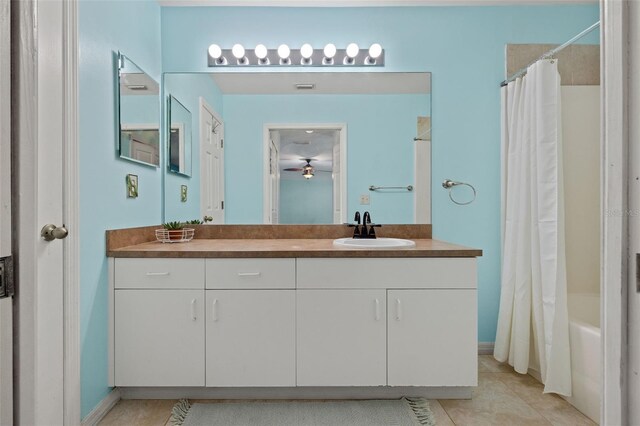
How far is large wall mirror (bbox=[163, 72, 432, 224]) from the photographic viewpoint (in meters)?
2.48

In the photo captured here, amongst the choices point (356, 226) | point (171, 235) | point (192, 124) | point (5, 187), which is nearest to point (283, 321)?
point (356, 226)

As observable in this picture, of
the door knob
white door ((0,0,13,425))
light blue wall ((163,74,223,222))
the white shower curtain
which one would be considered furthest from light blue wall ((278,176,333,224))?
white door ((0,0,13,425))

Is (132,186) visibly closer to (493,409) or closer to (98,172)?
(98,172)

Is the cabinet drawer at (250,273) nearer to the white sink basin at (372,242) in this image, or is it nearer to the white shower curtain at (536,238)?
the white sink basin at (372,242)

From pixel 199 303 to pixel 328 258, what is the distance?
680 mm

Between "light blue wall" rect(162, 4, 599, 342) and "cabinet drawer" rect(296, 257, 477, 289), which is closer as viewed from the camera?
"cabinet drawer" rect(296, 257, 477, 289)

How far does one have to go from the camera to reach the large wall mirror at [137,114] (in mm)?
2025

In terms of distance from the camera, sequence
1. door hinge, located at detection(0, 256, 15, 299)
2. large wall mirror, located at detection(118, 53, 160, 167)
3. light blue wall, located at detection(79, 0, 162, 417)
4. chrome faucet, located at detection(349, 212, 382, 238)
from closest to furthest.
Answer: door hinge, located at detection(0, 256, 15, 299), light blue wall, located at detection(79, 0, 162, 417), large wall mirror, located at detection(118, 53, 160, 167), chrome faucet, located at detection(349, 212, 382, 238)

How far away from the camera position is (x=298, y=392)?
202 cm

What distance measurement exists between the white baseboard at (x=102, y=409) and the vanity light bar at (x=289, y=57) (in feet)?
6.59

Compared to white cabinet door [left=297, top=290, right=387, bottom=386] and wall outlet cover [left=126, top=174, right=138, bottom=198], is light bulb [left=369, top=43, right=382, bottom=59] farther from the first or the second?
wall outlet cover [left=126, top=174, right=138, bottom=198]

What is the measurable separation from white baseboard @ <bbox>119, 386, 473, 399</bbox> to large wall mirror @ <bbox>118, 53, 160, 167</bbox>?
1.25 metres

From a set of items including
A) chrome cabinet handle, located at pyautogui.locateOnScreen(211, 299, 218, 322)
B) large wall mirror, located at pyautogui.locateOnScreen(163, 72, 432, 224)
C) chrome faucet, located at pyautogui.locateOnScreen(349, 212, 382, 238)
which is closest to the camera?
chrome cabinet handle, located at pyautogui.locateOnScreen(211, 299, 218, 322)

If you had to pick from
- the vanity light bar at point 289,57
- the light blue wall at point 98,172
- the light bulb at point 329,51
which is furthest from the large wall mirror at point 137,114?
the light bulb at point 329,51
